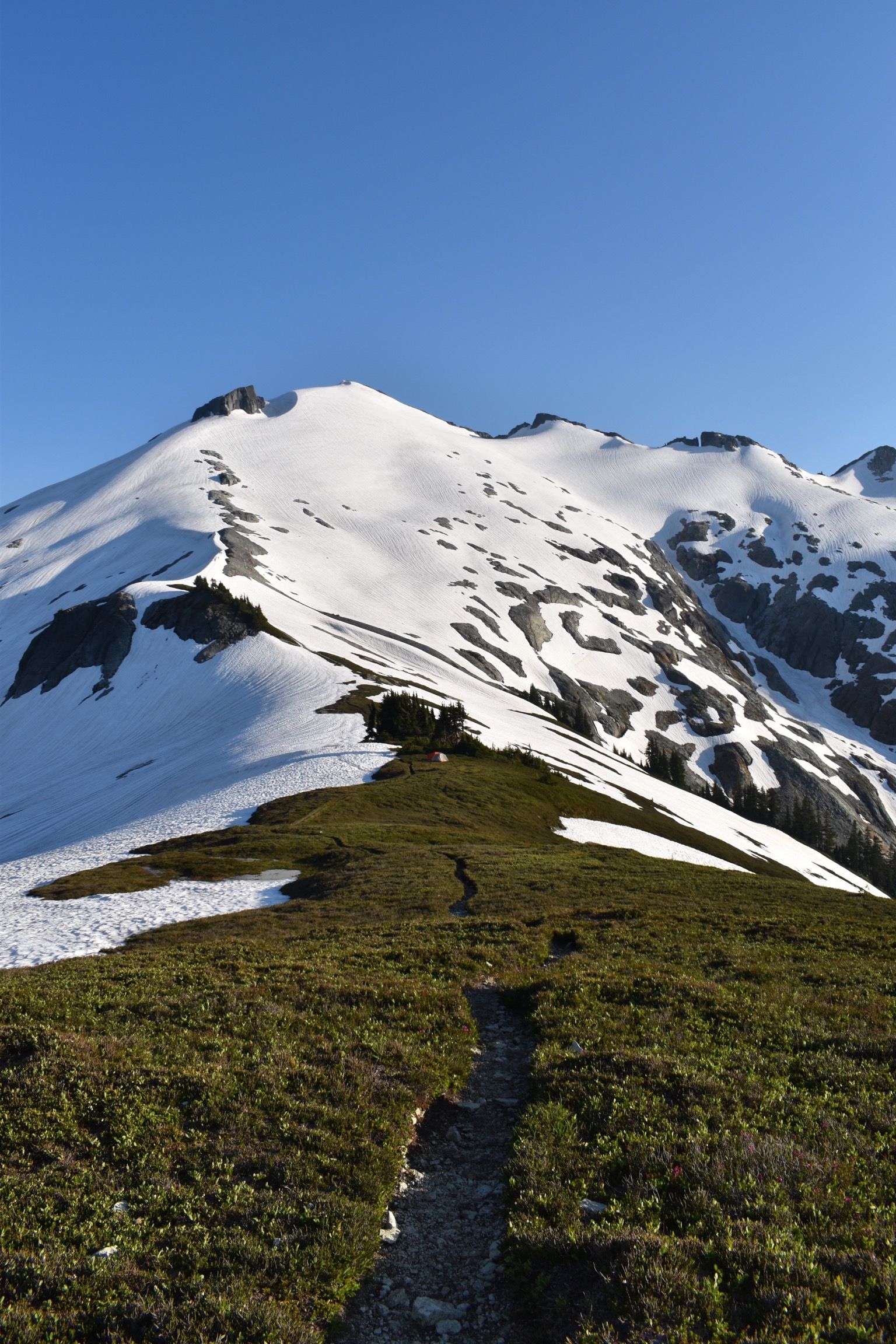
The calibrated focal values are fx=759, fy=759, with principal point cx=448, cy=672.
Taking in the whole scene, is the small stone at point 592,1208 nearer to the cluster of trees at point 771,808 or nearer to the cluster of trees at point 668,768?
the cluster of trees at point 771,808

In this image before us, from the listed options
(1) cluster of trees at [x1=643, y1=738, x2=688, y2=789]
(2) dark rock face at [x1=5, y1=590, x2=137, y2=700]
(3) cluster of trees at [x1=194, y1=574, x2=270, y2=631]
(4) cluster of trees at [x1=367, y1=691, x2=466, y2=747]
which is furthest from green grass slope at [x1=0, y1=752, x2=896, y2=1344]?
(1) cluster of trees at [x1=643, y1=738, x2=688, y2=789]

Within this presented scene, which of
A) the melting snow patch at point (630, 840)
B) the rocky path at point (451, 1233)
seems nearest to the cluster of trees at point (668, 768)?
the melting snow patch at point (630, 840)

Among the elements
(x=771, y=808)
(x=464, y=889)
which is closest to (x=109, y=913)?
(x=464, y=889)

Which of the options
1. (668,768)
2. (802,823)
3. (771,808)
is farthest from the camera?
(771,808)

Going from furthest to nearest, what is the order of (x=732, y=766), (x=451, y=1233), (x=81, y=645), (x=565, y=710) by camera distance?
(x=732, y=766)
(x=565, y=710)
(x=81, y=645)
(x=451, y=1233)

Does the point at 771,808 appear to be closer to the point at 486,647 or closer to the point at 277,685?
the point at 486,647

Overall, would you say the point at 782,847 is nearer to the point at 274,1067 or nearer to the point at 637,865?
the point at 637,865

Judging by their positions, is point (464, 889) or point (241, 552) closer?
point (464, 889)

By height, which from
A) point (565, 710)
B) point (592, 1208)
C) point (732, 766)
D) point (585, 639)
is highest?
point (585, 639)

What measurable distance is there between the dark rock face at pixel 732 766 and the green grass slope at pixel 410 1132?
15106 cm

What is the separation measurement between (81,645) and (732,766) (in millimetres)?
133840

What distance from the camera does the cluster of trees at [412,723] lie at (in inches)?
2965

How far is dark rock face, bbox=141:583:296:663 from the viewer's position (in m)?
99.2

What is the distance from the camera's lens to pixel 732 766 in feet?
559
